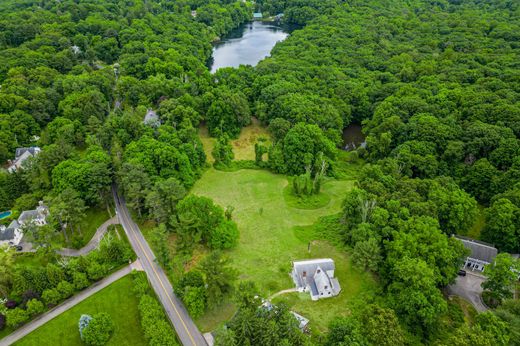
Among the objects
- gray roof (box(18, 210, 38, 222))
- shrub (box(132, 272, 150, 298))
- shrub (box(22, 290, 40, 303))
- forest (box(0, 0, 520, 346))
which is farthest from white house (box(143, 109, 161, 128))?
shrub (box(22, 290, 40, 303))

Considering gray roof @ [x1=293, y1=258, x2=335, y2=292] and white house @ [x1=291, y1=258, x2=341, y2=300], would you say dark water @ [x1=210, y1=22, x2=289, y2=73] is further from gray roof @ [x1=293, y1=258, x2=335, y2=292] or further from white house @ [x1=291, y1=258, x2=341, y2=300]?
white house @ [x1=291, y1=258, x2=341, y2=300]

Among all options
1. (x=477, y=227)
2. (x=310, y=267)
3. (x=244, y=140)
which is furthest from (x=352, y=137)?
(x=310, y=267)

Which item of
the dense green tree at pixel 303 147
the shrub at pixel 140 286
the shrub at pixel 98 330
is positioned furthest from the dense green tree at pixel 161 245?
the dense green tree at pixel 303 147

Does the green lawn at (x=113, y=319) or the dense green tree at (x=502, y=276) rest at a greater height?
the dense green tree at (x=502, y=276)

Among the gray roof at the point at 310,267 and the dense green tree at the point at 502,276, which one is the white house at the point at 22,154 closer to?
the gray roof at the point at 310,267

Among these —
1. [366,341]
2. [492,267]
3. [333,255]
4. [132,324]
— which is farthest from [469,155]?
[132,324]

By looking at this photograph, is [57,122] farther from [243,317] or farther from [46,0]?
[46,0]
